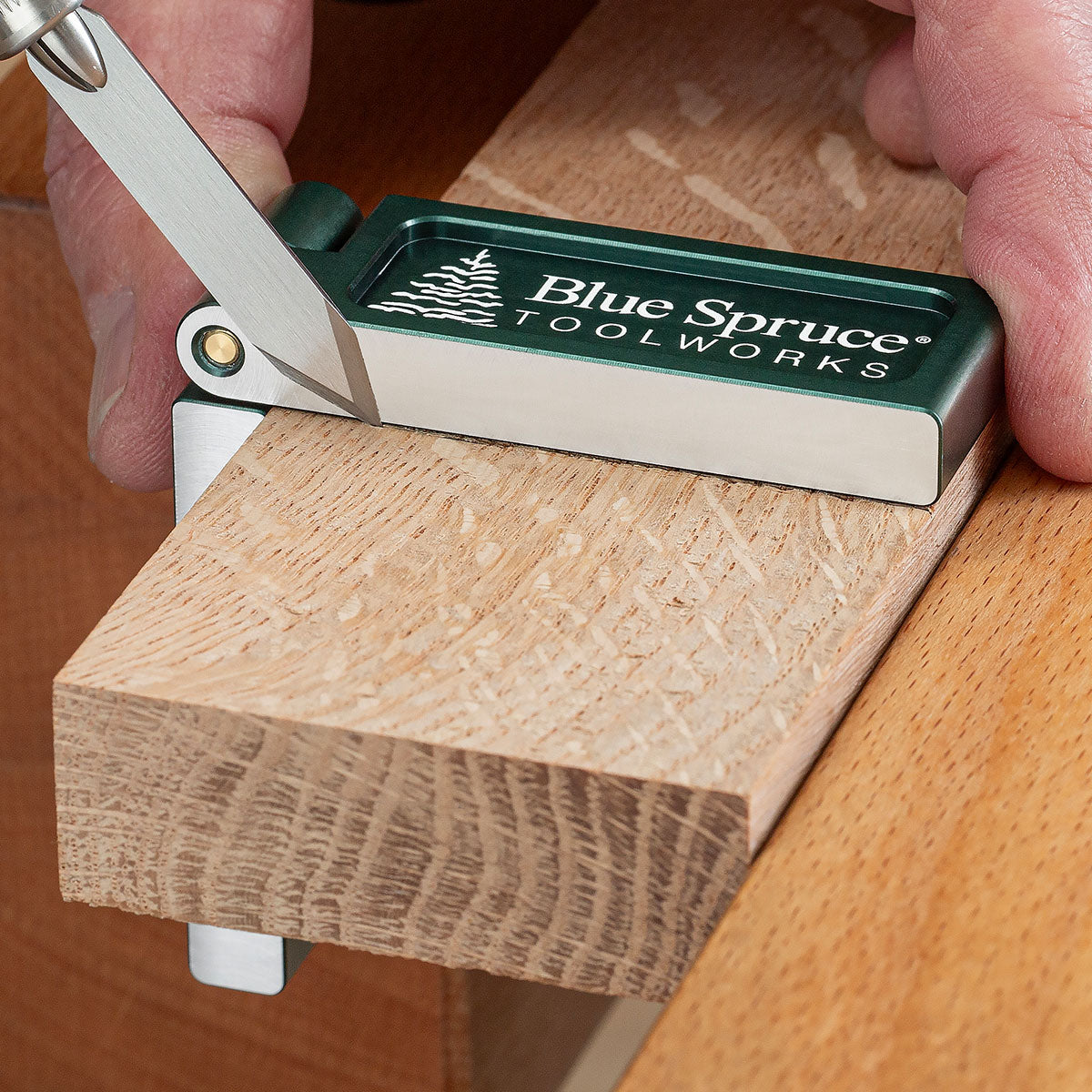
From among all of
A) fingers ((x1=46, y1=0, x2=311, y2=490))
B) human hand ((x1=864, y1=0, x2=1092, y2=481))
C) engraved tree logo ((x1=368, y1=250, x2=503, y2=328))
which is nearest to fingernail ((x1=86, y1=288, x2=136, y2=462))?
fingers ((x1=46, y1=0, x2=311, y2=490))

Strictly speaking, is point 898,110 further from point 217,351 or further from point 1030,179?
point 217,351

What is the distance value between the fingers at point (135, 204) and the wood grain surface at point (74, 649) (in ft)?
0.24

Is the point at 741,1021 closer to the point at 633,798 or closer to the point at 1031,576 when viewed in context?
the point at 633,798

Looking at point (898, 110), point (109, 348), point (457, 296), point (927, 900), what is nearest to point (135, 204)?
point (109, 348)

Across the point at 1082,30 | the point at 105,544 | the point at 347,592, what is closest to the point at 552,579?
the point at 347,592

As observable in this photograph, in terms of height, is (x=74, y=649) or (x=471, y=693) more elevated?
(x=471, y=693)

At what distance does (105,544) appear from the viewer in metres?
0.78

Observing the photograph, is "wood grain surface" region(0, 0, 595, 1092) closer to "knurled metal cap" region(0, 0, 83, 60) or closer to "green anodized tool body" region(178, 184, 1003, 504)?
"green anodized tool body" region(178, 184, 1003, 504)

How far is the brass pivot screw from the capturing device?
470mm

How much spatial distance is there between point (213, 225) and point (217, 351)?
1.8 inches

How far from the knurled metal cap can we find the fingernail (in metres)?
0.19

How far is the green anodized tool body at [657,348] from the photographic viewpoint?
43 cm

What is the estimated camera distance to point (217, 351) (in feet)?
A: 1.56

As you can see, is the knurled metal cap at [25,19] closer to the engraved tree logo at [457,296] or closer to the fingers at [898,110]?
the engraved tree logo at [457,296]
